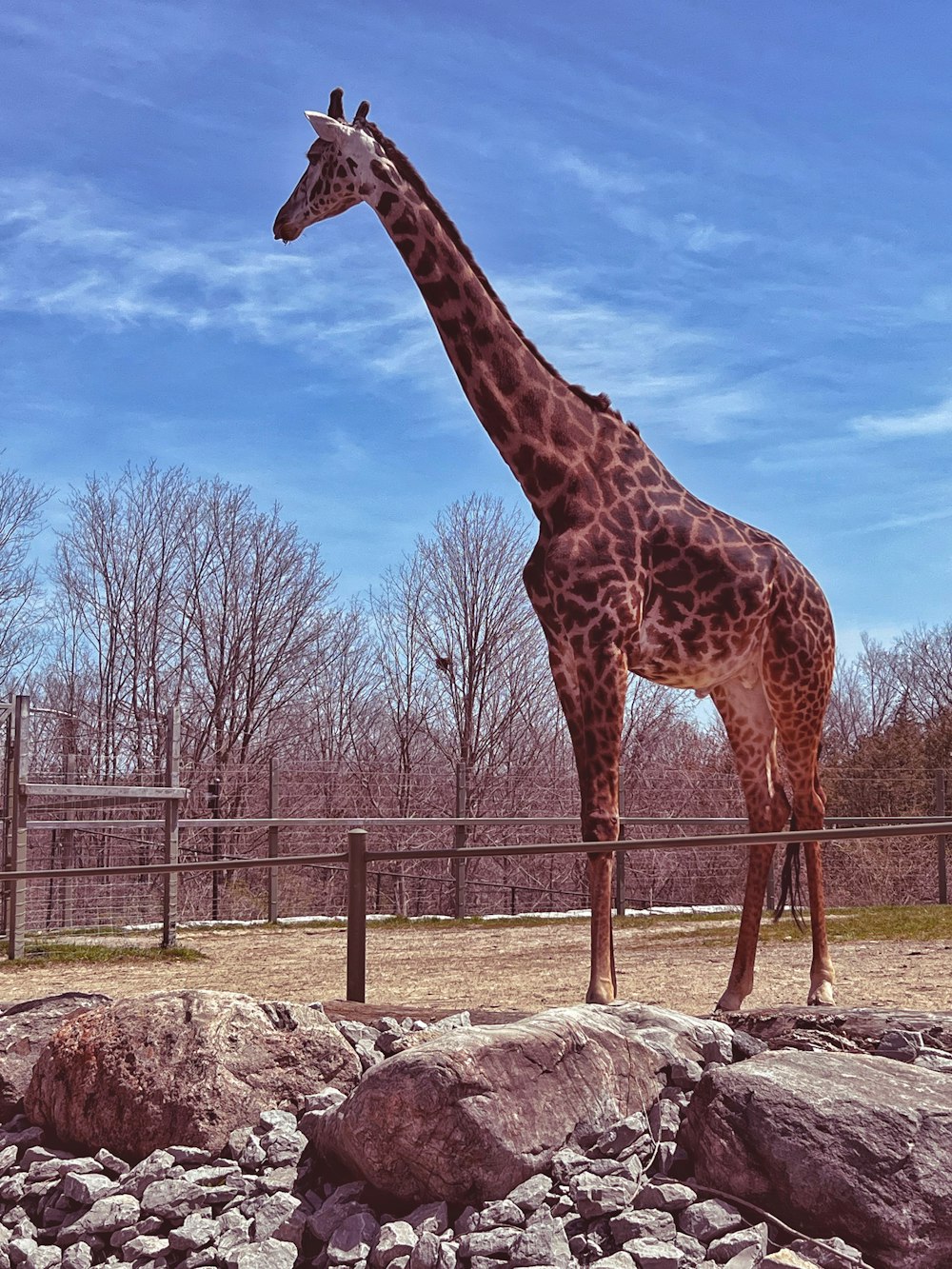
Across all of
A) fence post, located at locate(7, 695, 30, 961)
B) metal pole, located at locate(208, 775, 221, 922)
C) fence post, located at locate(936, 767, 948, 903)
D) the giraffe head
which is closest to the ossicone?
the giraffe head

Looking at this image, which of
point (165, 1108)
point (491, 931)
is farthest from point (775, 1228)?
point (491, 931)

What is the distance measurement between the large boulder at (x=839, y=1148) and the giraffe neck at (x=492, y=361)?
2634 millimetres

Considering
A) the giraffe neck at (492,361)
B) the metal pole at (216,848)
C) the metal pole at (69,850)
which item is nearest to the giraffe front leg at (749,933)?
the giraffe neck at (492,361)

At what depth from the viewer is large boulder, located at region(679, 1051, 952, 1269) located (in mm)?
2764

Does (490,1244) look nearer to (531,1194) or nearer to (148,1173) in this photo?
(531,1194)

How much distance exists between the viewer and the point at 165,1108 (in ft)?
11.8

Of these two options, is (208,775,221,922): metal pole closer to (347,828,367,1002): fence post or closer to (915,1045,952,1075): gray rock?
(347,828,367,1002): fence post

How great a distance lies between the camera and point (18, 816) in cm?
1008

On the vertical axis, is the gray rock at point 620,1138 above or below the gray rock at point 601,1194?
above

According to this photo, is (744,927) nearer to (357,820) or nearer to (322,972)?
(322,972)

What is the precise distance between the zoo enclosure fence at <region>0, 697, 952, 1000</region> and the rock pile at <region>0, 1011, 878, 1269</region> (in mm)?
1049

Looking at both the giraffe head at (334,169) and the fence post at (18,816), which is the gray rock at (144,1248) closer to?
the giraffe head at (334,169)

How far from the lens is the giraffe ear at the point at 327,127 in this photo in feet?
17.6

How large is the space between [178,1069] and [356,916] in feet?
3.91
